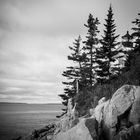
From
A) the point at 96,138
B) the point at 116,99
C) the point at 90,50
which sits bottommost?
the point at 96,138

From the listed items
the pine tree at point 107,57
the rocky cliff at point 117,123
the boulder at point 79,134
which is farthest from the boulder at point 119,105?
the pine tree at point 107,57

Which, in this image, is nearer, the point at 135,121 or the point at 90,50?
the point at 135,121

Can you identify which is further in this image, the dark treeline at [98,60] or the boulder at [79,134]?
the dark treeline at [98,60]

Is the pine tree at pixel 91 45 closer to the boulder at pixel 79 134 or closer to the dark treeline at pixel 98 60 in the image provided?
the dark treeline at pixel 98 60

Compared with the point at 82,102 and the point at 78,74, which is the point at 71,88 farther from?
the point at 82,102

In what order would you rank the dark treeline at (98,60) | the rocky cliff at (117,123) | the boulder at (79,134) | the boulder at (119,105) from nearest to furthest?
the rocky cliff at (117,123) < the boulder at (79,134) < the boulder at (119,105) < the dark treeline at (98,60)

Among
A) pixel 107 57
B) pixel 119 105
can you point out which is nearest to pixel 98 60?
pixel 107 57

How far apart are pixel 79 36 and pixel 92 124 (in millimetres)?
24039

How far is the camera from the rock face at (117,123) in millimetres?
8867

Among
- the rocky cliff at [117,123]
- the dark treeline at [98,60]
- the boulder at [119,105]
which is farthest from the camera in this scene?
the dark treeline at [98,60]

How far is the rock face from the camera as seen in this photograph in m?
8.87

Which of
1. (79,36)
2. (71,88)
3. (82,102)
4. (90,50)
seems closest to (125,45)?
(90,50)

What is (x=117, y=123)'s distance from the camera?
31.4 feet

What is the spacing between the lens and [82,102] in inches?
713
